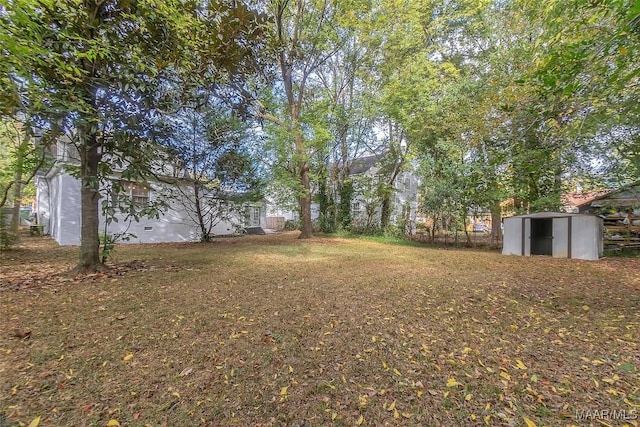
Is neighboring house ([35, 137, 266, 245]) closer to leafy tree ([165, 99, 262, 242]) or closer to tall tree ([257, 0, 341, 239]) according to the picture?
leafy tree ([165, 99, 262, 242])

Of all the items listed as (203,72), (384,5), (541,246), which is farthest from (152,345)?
(384,5)

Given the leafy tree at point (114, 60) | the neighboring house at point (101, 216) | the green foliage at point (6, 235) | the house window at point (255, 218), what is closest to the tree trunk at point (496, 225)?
the neighboring house at point (101, 216)

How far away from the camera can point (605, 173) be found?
32.9 feet

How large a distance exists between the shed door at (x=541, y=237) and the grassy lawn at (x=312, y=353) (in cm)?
585

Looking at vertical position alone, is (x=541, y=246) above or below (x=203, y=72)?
below

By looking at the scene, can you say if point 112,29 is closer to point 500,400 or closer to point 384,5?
point 500,400

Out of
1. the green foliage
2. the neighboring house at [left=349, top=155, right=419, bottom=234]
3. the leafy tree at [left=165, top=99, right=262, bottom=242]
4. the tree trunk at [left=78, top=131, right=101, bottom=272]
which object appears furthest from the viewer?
the neighboring house at [left=349, top=155, right=419, bottom=234]

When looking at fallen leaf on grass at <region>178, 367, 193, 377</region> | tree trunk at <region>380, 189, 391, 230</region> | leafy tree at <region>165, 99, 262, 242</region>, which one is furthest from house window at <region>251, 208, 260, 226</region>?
fallen leaf on grass at <region>178, 367, 193, 377</region>

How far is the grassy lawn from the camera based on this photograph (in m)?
2.03

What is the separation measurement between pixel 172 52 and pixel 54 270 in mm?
5159

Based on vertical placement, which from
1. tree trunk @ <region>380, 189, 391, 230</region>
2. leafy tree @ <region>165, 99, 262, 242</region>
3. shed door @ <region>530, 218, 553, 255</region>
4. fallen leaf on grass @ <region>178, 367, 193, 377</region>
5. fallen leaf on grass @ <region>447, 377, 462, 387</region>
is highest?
leafy tree @ <region>165, 99, 262, 242</region>

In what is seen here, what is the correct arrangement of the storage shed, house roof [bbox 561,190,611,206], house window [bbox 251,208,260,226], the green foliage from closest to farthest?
the green foliage
the storage shed
house roof [bbox 561,190,611,206]
house window [bbox 251,208,260,226]

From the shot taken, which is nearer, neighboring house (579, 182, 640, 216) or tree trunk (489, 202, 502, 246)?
neighboring house (579, 182, 640, 216)

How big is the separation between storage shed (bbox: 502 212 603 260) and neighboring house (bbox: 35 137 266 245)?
453 inches
